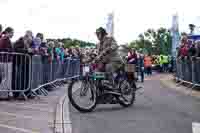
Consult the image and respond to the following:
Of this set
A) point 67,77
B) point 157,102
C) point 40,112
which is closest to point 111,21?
point 67,77

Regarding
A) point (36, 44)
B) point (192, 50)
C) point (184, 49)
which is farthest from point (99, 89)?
point (184, 49)

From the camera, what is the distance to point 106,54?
1098 centimetres

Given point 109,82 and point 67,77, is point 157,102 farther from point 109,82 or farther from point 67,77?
point 67,77

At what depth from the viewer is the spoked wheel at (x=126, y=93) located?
1090 centimetres

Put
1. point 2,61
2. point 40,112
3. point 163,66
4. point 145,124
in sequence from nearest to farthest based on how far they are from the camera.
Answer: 1. point 145,124
2. point 40,112
3. point 2,61
4. point 163,66

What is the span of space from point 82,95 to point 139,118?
159 cm

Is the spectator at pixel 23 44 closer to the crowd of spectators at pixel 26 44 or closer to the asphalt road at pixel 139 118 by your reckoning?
the crowd of spectators at pixel 26 44

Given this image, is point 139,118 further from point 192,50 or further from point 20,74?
point 192,50

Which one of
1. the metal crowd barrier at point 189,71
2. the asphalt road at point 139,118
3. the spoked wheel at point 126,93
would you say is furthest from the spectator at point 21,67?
the metal crowd barrier at point 189,71

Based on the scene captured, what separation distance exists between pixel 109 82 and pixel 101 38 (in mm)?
1115

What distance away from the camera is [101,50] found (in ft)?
36.3

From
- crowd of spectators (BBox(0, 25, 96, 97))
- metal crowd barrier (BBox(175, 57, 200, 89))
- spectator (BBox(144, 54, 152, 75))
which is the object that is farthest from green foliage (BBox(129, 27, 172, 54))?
crowd of spectators (BBox(0, 25, 96, 97))

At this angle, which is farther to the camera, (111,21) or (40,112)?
(111,21)

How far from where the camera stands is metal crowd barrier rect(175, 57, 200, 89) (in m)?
16.1
